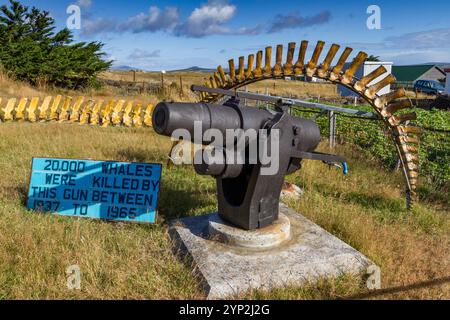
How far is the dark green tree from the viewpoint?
20062 mm

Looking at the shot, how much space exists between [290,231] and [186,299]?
133 centimetres

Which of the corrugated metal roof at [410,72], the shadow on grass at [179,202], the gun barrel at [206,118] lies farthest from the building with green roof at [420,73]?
the gun barrel at [206,118]

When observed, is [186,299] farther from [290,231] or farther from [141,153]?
[141,153]

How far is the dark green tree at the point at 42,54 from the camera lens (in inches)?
790

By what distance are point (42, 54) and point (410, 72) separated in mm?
50614

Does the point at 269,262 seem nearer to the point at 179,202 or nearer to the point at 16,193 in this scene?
the point at 179,202

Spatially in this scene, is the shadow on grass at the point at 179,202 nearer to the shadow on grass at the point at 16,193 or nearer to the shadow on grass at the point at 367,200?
the shadow on grass at the point at 16,193

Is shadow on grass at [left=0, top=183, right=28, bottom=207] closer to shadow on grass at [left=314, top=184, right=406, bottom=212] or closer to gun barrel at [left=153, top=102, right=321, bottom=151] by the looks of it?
gun barrel at [left=153, top=102, right=321, bottom=151]

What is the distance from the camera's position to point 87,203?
4273mm

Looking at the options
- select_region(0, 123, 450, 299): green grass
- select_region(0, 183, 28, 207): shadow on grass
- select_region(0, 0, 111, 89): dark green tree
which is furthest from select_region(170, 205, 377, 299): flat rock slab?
select_region(0, 0, 111, 89): dark green tree

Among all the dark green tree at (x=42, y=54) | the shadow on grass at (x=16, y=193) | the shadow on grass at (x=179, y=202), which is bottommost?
the shadow on grass at (x=179, y=202)

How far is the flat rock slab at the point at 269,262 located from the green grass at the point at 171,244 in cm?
9
